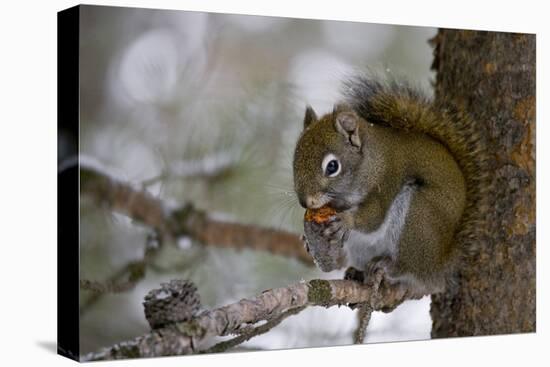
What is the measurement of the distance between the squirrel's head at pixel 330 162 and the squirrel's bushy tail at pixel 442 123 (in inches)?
7.4

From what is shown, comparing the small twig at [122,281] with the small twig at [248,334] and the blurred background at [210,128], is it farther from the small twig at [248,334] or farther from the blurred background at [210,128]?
the small twig at [248,334]

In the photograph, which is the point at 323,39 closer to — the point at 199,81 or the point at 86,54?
the point at 199,81

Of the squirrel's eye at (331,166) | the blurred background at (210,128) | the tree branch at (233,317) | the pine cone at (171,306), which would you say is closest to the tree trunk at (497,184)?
the blurred background at (210,128)

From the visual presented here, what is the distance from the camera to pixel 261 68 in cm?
310

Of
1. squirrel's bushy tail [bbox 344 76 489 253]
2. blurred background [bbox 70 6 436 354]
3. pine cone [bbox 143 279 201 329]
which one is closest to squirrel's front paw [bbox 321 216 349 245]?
blurred background [bbox 70 6 436 354]

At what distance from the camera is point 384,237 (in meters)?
3.19

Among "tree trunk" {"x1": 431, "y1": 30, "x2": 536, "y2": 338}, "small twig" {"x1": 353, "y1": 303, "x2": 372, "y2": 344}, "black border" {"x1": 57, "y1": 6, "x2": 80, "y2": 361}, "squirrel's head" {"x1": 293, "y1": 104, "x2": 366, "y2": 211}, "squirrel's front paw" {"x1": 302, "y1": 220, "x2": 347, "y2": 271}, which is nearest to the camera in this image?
"black border" {"x1": 57, "y1": 6, "x2": 80, "y2": 361}

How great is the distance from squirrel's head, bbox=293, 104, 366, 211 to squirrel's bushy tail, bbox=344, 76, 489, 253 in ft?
0.62

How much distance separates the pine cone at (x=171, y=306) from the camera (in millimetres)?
2590

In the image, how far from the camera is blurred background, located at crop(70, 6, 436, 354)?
2793 millimetres

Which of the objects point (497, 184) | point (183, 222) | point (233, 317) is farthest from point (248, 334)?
point (497, 184)

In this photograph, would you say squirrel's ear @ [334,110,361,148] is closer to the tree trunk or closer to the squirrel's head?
the squirrel's head

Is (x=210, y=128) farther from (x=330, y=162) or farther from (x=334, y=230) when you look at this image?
(x=334, y=230)

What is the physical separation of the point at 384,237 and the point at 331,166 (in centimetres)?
39
